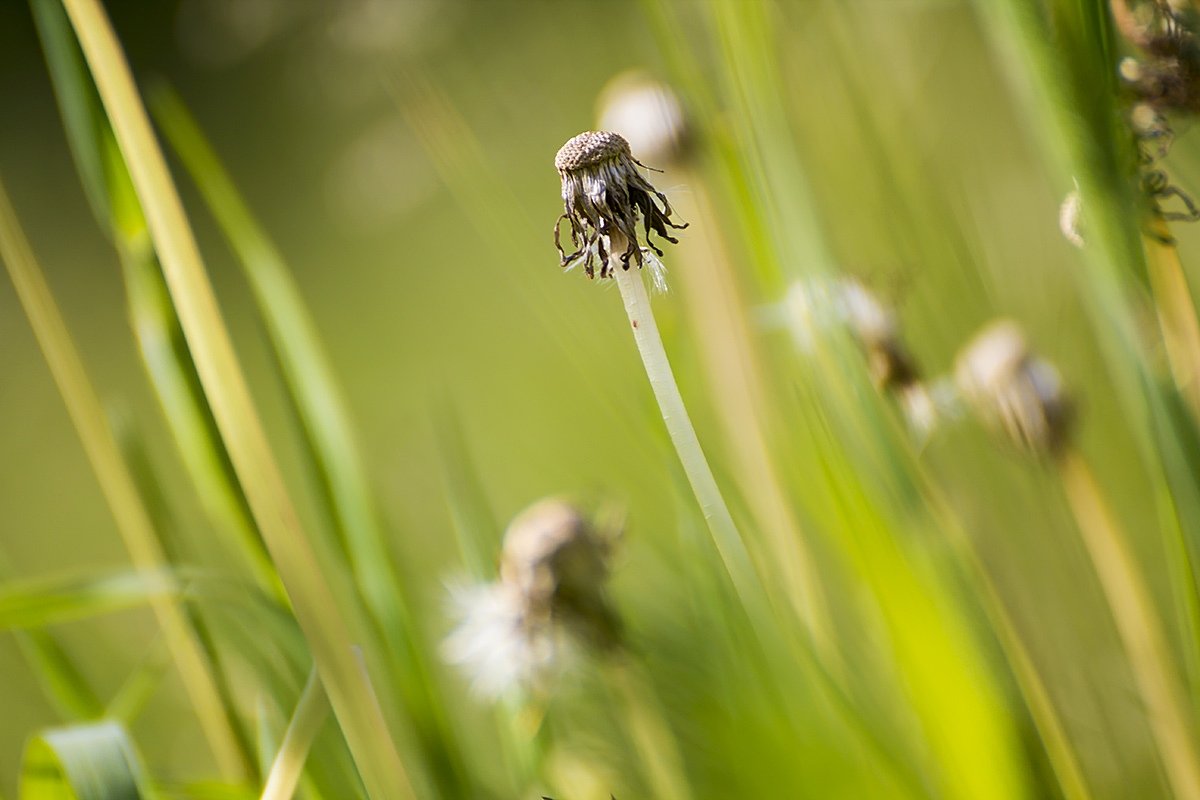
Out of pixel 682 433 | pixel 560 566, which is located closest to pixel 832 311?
pixel 682 433

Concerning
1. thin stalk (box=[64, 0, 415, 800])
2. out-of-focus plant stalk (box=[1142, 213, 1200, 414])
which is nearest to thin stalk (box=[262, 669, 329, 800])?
thin stalk (box=[64, 0, 415, 800])

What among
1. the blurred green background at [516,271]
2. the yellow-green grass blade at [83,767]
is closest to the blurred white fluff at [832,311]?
the blurred green background at [516,271]

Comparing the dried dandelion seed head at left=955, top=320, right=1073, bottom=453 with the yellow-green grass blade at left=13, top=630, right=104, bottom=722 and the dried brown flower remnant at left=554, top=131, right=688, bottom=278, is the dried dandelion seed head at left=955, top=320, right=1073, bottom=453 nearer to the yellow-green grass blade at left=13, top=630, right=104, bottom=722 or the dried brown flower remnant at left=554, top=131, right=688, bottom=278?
the dried brown flower remnant at left=554, top=131, right=688, bottom=278

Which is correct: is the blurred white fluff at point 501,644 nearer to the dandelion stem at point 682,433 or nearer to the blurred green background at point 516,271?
the blurred green background at point 516,271

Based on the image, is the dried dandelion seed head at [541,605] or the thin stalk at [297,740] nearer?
the thin stalk at [297,740]

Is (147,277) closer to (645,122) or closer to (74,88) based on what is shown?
(74,88)

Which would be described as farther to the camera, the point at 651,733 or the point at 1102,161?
the point at 651,733
